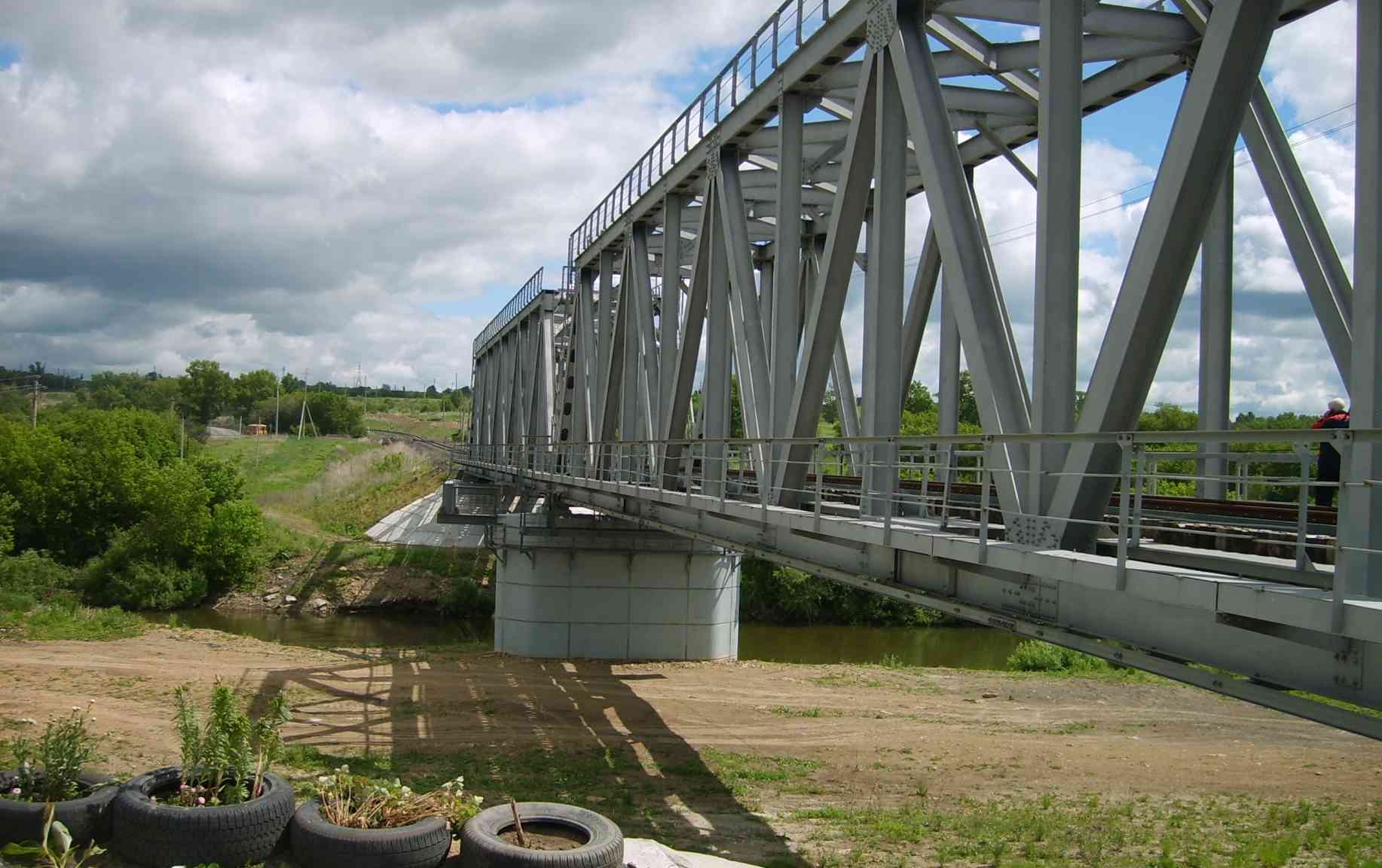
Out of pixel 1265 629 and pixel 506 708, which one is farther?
pixel 506 708

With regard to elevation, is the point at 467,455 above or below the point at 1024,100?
below

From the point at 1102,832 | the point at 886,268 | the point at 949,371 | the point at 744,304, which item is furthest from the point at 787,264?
the point at 1102,832

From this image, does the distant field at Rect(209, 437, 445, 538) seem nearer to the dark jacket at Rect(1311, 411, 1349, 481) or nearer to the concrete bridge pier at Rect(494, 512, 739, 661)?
the concrete bridge pier at Rect(494, 512, 739, 661)

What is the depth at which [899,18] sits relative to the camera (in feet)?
38.3

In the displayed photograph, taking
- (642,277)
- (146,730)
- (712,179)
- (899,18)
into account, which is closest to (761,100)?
(712,179)

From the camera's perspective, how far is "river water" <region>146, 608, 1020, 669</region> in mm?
38250

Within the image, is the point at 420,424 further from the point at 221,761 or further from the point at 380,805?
Answer: the point at 380,805

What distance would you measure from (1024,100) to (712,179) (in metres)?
5.42

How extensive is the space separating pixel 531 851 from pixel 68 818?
12.5ft

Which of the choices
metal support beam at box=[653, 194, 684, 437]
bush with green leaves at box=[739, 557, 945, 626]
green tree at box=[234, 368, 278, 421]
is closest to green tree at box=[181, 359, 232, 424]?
green tree at box=[234, 368, 278, 421]

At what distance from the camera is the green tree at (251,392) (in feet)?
606

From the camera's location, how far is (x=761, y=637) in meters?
43.8

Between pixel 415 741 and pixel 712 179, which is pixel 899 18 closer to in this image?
pixel 712 179

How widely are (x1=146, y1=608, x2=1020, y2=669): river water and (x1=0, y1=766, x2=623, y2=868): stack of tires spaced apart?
2748 cm
